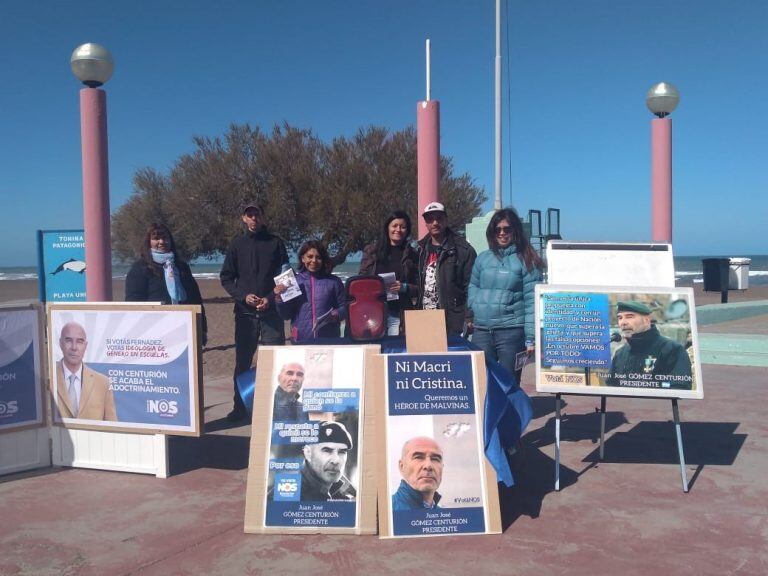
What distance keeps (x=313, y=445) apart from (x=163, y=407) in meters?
1.48

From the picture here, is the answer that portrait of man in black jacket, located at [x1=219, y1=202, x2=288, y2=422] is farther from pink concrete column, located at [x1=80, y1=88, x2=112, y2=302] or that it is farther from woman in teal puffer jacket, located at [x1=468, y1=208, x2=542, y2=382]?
pink concrete column, located at [x1=80, y1=88, x2=112, y2=302]

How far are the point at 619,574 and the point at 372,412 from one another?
1.47 m

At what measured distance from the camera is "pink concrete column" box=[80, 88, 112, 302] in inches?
285

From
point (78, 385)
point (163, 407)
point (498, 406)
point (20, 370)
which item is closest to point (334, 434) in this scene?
point (498, 406)

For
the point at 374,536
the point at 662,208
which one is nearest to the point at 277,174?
the point at 662,208

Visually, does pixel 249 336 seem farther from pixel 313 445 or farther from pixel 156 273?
pixel 313 445

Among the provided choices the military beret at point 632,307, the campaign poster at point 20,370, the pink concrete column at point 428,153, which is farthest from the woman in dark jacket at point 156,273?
the pink concrete column at point 428,153

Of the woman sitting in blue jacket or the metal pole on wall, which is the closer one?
the woman sitting in blue jacket

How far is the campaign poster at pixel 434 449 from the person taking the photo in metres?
3.60

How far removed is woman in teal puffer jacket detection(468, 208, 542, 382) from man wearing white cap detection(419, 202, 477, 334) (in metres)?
0.34

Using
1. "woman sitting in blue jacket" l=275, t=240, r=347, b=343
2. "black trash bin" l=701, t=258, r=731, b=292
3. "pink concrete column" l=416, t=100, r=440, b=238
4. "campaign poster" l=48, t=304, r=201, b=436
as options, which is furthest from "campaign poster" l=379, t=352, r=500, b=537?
"black trash bin" l=701, t=258, r=731, b=292

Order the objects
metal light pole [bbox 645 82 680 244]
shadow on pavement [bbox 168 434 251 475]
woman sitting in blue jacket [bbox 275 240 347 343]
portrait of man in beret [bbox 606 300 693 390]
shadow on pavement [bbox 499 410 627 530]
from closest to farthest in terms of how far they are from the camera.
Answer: shadow on pavement [bbox 499 410 627 530], portrait of man in beret [bbox 606 300 693 390], shadow on pavement [bbox 168 434 251 475], woman sitting in blue jacket [bbox 275 240 347 343], metal light pole [bbox 645 82 680 244]

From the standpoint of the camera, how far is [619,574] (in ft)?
10.3

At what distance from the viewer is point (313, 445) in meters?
3.74
